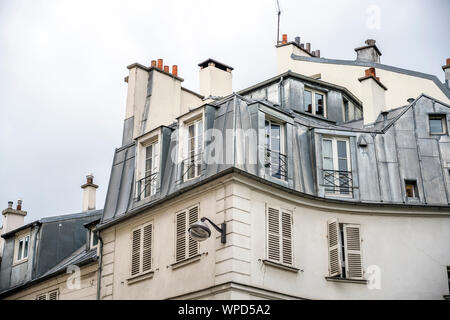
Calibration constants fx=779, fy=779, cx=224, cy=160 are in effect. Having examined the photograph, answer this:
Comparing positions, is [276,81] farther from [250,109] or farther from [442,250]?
[442,250]

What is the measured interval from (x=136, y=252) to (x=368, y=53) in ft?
43.6

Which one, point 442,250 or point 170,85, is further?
point 170,85

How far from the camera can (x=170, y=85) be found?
24.5m

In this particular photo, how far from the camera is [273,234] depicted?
1742 cm

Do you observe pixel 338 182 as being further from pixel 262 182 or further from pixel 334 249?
pixel 262 182

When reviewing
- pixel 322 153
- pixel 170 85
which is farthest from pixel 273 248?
pixel 170 85

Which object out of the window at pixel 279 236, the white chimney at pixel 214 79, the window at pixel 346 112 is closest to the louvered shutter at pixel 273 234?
the window at pixel 279 236

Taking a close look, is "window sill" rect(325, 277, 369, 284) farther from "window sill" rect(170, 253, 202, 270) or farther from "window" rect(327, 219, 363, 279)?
"window sill" rect(170, 253, 202, 270)

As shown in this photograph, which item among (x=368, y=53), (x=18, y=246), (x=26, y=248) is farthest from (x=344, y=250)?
(x=18, y=246)

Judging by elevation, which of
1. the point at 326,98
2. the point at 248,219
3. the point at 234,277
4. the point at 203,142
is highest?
the point at 326,98

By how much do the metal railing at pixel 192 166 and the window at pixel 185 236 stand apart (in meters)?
0.85

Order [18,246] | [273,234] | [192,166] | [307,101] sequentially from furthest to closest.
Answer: [18,246]
[307,101]
[192,166]
[273,234]

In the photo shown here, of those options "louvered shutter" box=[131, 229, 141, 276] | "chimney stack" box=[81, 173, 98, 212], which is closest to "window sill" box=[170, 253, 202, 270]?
"louvered shutter" box=[131, 229, 141, 276]

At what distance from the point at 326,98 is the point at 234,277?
9534 millimetres
